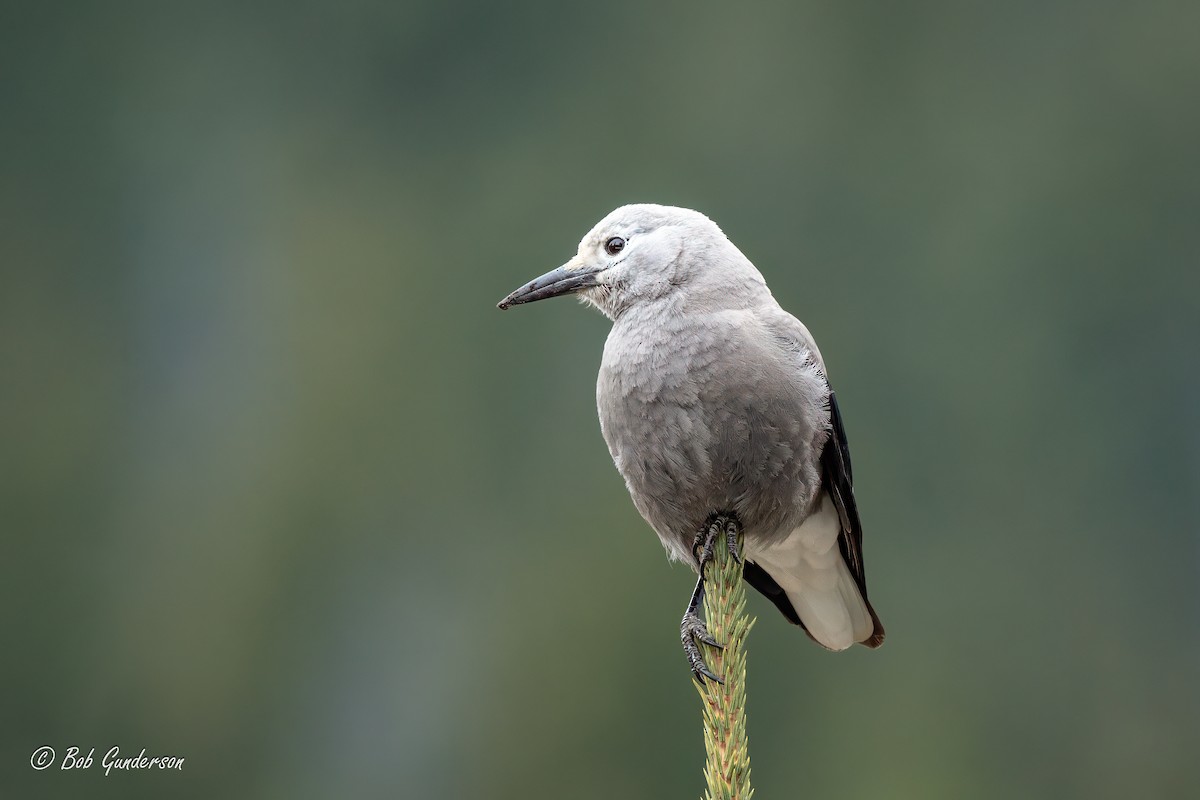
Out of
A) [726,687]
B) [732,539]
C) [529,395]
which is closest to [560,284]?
[732,539]

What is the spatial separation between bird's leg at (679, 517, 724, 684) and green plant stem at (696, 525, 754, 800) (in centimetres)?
3

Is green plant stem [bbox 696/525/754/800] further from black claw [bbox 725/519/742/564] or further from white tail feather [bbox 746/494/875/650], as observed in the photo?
white tail feather [bbox 746/494/875/650]

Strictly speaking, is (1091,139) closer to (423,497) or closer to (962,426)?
(962,426)

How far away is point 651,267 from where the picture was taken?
2.46m

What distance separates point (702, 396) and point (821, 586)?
0.86m

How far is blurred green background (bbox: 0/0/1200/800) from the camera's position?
4785 mm

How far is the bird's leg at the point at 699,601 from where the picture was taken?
6.98 feet

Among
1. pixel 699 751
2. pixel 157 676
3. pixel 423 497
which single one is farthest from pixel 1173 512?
pixel 157 676

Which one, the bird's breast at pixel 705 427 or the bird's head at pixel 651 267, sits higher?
the bird's head at pixel 651 267

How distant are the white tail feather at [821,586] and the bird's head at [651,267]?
68 centimetres

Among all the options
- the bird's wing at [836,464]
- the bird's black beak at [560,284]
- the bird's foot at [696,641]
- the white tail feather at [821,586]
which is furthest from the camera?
the white tail feather at [821,586]

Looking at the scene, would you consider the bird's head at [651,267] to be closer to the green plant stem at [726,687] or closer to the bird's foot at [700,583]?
the bird's foot at [700,583]

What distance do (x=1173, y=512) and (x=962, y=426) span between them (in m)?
1.00

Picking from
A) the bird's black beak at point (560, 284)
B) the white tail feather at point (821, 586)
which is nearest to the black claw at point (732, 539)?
the white tail feather at point (821, 586)
